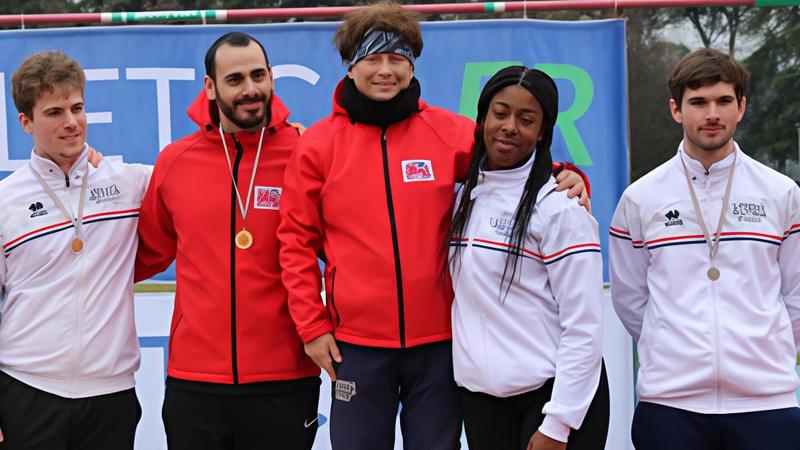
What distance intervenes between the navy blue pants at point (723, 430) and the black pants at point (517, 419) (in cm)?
6

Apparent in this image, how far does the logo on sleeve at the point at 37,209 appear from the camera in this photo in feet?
10.2

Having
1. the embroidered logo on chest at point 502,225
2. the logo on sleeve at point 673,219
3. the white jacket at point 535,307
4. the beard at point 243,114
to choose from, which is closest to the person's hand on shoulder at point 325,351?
the white jacket at point 535,307

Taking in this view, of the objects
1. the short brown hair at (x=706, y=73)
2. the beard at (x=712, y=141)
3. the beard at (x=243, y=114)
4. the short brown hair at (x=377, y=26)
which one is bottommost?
the beard at (x=712, y=141)

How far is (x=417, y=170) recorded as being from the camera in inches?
116

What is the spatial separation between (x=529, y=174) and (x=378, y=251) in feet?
1.75

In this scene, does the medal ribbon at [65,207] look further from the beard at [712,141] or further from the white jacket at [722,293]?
the beard at [712,141]

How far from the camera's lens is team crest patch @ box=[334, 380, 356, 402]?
2889 millimetres

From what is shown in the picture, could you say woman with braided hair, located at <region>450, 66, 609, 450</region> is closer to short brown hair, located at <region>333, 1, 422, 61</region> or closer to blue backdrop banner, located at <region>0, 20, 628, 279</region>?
short brown hair, located at <region>333, 1, 422, 61</region>

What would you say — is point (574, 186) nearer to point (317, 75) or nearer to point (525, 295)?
point (525, 295)

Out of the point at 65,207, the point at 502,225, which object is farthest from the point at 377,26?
the point at 65,207

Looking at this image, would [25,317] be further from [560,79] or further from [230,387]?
[560,79]

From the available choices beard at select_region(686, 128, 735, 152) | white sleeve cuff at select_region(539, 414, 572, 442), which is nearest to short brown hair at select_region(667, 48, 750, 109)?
beard at select_region(686, 128, 735, 152)

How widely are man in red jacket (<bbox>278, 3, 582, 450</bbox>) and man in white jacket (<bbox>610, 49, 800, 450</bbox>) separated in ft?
2.19

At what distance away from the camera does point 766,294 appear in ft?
9.39
